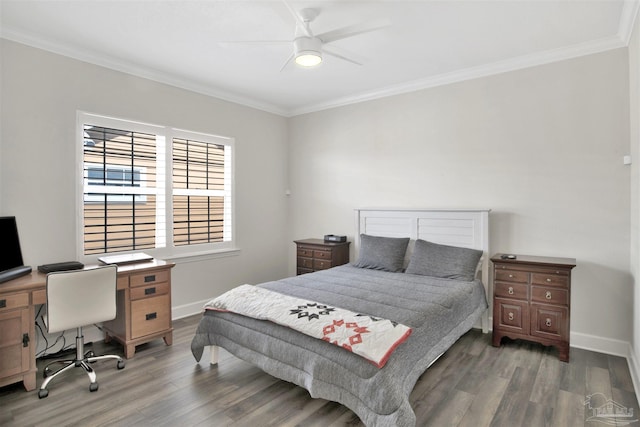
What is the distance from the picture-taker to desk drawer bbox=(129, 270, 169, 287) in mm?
3280

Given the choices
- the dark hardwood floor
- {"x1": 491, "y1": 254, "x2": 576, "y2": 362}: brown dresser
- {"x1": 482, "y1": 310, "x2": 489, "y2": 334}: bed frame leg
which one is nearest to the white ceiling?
{"x1": 491, "y1": 254, "x2": 576, "y2": 362}: brown dresser

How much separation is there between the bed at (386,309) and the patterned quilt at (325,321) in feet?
0.19

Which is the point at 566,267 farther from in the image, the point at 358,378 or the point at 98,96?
the point at 98,96

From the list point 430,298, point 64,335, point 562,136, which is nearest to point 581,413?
point 430,298

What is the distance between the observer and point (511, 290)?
3.33 m

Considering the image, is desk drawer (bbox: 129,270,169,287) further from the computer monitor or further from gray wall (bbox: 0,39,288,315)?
the computer monitor

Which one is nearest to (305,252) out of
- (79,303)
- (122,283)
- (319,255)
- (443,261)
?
(319,255)

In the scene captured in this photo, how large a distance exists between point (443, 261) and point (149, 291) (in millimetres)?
3040

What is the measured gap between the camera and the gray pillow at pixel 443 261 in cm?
363

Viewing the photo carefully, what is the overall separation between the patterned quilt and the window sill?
1.52m

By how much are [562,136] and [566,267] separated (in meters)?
1.34

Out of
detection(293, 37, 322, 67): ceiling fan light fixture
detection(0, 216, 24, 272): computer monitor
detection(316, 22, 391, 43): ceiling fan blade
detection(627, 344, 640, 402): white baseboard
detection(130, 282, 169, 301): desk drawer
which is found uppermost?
detection(316, 22, 391, 43): ceiling fan blade

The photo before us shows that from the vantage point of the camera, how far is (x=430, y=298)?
2939 mm

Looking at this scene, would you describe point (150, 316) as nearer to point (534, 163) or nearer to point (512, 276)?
point (512, 276)
